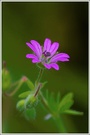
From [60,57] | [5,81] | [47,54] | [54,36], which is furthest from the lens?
[54,36]

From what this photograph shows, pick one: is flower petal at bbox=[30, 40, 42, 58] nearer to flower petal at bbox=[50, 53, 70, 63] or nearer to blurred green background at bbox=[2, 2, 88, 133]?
flower petal at bbox=[50, 53, 70, 63]

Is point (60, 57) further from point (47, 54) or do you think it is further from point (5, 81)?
point (5, 81)

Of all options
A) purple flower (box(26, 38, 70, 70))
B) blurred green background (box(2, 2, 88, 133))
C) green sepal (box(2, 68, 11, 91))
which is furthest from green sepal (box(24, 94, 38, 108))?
blurred green background (box(2, 2, 88, 133))

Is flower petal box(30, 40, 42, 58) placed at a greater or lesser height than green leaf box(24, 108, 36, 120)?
greater

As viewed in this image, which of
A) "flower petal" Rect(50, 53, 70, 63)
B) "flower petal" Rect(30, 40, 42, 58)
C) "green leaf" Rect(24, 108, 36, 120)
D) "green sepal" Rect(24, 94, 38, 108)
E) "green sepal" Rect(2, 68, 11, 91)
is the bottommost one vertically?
"green leaf" Rect(24, 108, 36, 120)

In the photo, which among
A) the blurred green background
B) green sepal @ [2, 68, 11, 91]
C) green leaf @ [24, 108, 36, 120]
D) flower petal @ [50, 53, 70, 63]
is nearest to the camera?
flower petal @ [50, 53, 70, 63]

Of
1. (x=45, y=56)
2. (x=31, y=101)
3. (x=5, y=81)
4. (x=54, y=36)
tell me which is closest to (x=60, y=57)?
(x=45, y=56)

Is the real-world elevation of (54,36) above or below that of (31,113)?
above

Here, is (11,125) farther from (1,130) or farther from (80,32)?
(80,32)

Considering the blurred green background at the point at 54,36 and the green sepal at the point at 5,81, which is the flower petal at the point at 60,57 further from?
the blurred green background at the point at 54,36
